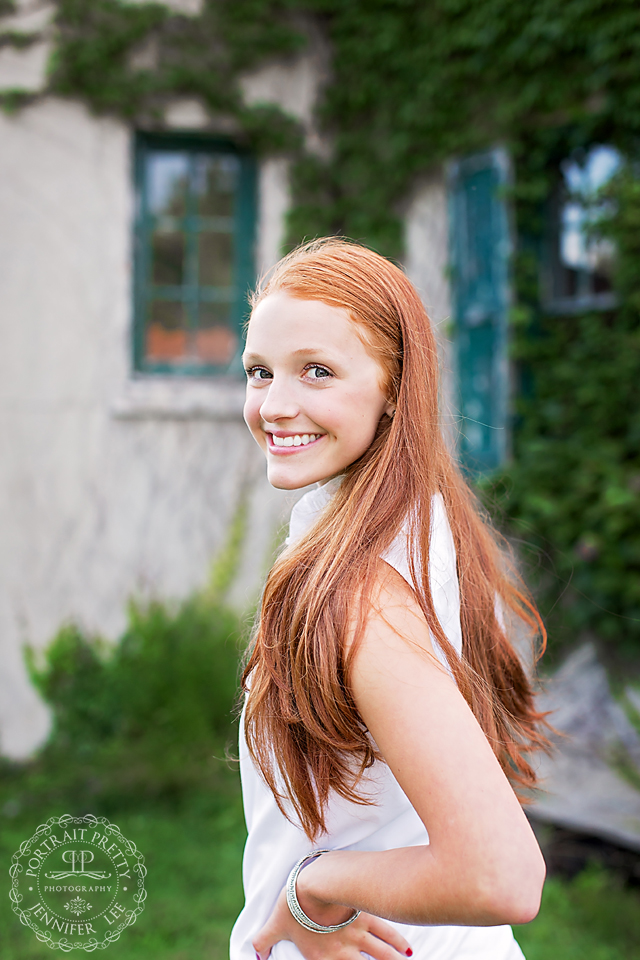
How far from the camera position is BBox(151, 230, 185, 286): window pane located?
490 cm

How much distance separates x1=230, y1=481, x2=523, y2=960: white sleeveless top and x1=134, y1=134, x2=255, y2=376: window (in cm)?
400

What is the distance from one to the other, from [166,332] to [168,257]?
1.58ft

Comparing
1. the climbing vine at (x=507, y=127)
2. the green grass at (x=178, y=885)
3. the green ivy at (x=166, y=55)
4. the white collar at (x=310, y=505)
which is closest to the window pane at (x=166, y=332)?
the climbing vine at (x=507, y=127)

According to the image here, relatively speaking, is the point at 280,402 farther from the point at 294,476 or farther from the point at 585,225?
the point at 585,225

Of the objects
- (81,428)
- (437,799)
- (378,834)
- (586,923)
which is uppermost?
(81,428)

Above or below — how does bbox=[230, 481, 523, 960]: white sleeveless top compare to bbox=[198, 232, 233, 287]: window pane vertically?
below

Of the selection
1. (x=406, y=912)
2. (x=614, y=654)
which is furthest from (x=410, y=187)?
(x=406, y=912)

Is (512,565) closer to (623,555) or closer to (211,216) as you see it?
(623,555)

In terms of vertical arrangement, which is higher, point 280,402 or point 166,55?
point 166,55

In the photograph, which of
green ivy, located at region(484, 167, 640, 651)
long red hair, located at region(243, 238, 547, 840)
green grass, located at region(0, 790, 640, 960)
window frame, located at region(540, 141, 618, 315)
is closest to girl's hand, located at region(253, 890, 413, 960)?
long red hair, located at region(243, 238, 547, 840)

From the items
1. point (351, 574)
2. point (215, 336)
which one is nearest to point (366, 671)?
point (351, 574)

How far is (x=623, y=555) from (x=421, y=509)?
8.93ft

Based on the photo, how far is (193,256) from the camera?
16.2 feet

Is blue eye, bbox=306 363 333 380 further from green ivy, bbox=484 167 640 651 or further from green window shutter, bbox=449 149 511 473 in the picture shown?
green window shutter, bbox=449 149 511 473
